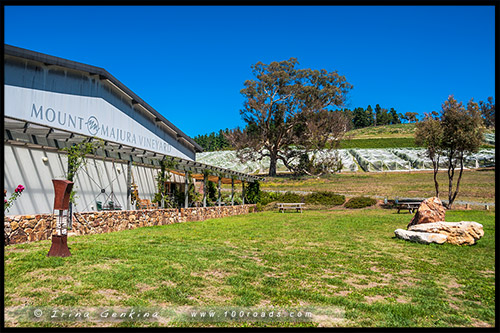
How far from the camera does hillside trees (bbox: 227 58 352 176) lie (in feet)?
148

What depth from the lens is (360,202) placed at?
2523 cm

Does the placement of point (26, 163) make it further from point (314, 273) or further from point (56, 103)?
point (314, 273)

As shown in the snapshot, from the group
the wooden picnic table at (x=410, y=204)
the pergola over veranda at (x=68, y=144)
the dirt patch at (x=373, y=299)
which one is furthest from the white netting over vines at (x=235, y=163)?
the dirt patch at (x=373, y=299)

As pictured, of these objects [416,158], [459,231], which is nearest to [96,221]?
[459,231]

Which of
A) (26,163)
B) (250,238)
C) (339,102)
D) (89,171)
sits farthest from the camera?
(339,102)

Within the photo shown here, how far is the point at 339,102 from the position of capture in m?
47.4

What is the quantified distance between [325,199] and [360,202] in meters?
2.71

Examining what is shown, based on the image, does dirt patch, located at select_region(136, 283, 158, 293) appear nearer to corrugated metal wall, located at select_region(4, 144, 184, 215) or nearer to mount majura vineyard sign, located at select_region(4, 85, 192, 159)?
corrugated metal wall, located at select_region(4, 144, 184, 215)

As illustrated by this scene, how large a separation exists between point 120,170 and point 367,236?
11.0 meters

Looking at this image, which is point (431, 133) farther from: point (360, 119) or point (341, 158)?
point (360, 119)

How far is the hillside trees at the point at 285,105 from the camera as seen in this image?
4516 centimetres

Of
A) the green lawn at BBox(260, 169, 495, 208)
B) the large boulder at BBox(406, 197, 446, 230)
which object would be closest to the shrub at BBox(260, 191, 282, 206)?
the green lawn at BBox(260, 169, 495, 208)

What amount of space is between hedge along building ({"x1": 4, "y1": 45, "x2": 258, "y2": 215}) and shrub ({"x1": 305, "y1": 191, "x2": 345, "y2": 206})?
32.8 feet
